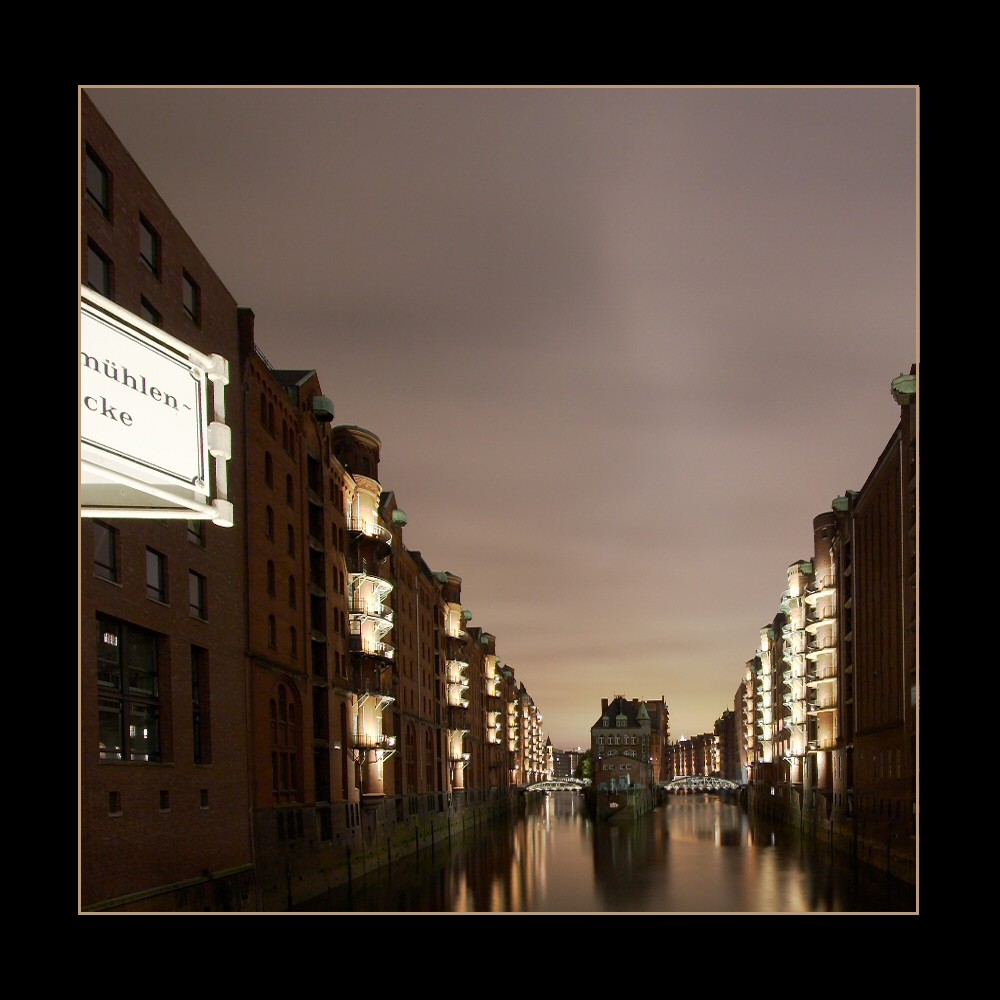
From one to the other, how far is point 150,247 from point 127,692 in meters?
9.31

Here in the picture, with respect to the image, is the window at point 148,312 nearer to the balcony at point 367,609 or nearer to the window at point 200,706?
the window at point 200,706

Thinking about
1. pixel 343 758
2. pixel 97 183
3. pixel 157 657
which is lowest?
pixel 343 758

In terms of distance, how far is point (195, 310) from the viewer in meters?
25.1

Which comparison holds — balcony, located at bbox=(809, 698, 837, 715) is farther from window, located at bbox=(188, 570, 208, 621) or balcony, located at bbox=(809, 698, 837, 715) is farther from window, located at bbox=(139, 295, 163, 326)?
window, located at bbox=(139, 295, 163, 326)

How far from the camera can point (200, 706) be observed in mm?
24312

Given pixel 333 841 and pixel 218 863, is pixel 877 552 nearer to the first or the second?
pixel 333 841

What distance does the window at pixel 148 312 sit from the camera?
2158 centimetres

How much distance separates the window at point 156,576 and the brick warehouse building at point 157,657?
29mm

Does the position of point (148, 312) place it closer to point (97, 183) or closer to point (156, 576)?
point (97, 183)

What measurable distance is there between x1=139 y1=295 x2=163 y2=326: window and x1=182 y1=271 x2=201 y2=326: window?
6.45 ft

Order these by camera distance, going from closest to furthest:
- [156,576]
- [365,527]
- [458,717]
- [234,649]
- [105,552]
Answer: [105,552]
[156,576]
[234,649]
[365,527]
[458,717]

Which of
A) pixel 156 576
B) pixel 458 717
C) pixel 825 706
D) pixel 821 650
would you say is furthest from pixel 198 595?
pixel 458 717
